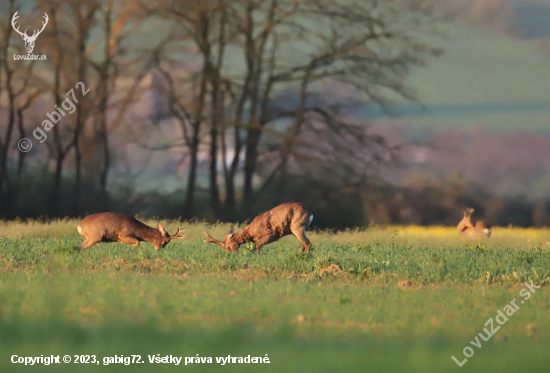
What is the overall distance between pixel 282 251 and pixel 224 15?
10.2m

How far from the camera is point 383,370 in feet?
20.6

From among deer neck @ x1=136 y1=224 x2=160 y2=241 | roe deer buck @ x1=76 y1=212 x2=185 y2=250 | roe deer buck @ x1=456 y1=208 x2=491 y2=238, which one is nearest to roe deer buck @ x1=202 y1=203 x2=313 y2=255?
deer neck @ x1=136 y1=224 x2=160 y2=241

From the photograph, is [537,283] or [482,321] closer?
[482,321]

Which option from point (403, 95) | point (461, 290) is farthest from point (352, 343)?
point (403, 95)

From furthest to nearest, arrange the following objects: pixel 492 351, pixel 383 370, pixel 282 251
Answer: pixel 282 251 → pixel 492 351 → pixel 383 370

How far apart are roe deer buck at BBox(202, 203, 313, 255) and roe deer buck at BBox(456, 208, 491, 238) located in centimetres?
789

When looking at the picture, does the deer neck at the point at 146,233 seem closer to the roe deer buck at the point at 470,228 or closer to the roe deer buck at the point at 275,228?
the roe deer buck at the point at 275,228

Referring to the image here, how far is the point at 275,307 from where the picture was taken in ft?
28.9

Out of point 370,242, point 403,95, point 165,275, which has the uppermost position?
point 403,95

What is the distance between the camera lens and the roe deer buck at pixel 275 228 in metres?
14.3

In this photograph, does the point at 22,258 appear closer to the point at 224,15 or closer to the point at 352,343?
the point at 352,343

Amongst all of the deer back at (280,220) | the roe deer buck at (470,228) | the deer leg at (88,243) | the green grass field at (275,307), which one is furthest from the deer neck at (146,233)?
the roe deer buck at (470,228)

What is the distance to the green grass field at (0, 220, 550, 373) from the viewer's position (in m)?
6.66

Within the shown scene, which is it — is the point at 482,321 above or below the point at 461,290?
below
